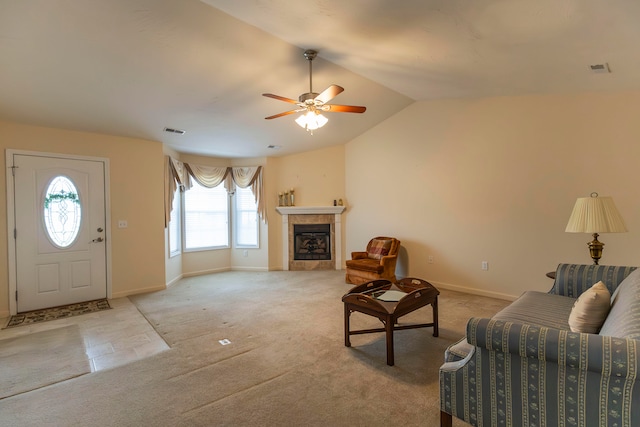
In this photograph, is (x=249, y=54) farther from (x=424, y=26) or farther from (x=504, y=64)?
(x=504, y=64)

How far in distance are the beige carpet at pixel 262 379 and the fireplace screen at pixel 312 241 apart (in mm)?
2610

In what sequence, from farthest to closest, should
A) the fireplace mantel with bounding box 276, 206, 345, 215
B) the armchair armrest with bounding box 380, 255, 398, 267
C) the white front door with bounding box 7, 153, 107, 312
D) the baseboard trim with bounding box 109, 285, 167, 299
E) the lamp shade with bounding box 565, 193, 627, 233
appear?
the fireplace mantel with bounding box 276, 206, 345, 215 → the armchair armrest with bounding box 380, 255, 398, 267 → the baseboard trim with bounding box 109, 285, 167, 299 → the white front door with bounding box 7, 153, 107, 312 → the lamp shade with bounding box 565, 193, 627, 233

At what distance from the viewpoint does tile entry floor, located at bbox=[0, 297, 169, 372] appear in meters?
2.79

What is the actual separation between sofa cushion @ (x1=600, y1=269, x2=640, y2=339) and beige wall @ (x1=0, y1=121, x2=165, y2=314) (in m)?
5.45

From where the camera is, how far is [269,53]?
3.15 meters

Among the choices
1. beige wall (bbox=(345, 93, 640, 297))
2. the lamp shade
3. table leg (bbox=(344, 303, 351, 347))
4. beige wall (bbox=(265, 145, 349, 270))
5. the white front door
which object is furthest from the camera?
beige wall (bbox=(265, 145, 349, 270))

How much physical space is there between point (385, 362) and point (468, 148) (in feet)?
11.1

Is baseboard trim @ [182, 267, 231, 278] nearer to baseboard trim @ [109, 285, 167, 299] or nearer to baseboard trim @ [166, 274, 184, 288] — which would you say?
baseboard trim @ [166, 274, 184, 288]

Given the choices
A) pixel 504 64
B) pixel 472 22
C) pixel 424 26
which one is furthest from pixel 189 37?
pixel 504 64

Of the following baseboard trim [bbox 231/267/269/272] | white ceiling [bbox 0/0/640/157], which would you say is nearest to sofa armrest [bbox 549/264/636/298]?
white ceiling [bbox 0/0/640/157]

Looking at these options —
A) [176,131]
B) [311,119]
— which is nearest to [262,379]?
[311,119]

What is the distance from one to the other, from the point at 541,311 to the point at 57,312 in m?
5.42

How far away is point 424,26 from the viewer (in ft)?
8.14

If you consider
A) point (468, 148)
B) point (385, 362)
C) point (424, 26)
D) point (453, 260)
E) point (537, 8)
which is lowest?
point (385, 362)
